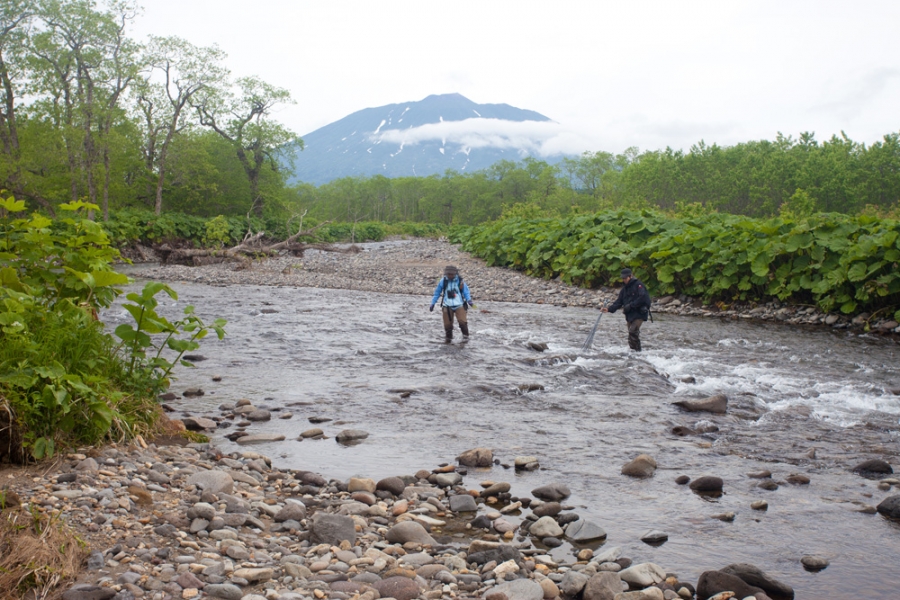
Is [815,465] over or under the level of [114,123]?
under

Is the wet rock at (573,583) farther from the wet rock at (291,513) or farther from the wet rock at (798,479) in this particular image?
the wet rock at (798,479)

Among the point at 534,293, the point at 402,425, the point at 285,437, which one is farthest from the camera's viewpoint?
the point at 534,293

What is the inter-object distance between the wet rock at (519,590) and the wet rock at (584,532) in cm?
98

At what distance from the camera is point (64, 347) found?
5.75 m

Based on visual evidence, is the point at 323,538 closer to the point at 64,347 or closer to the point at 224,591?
the point at 224,591

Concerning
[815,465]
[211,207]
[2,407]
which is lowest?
[815,465]

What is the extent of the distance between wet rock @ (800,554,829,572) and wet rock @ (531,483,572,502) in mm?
1906

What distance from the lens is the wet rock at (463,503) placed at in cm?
553

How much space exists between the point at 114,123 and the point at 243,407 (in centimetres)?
3933

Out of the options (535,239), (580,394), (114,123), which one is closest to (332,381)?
(580,394)

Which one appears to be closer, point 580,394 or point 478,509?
point 478,509

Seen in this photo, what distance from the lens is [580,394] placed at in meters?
10.1

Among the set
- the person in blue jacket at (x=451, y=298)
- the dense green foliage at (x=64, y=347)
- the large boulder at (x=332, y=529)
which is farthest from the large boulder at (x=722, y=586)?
the person in blue jacket at (x=451, y=298)

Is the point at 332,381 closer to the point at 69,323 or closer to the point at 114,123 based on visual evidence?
the point at 69,323
